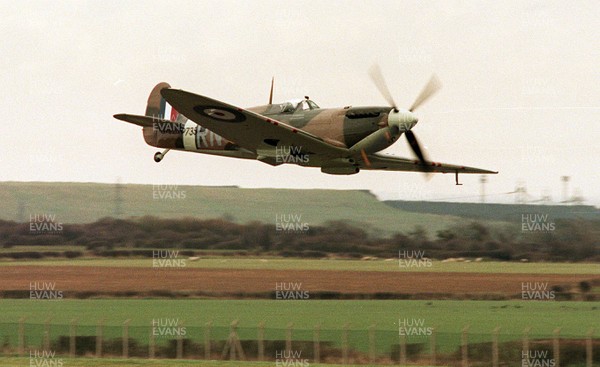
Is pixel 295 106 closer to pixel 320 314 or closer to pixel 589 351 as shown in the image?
pixel 589 351

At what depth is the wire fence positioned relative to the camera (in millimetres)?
39125

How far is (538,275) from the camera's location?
6253cm

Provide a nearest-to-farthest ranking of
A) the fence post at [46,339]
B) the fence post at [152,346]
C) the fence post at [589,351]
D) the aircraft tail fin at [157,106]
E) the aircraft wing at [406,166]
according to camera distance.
Result: the aircraft wing at [406,166] → the fence post at [589,351] → the aircraft tail fin at [157,106] → the fence post at [152,346] → the fence post at [46,339]

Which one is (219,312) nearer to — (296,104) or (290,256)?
(290,256)

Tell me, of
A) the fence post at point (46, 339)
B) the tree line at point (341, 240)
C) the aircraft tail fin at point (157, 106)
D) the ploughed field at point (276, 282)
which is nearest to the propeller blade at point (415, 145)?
the aircraft tail fin at point (157, 106)

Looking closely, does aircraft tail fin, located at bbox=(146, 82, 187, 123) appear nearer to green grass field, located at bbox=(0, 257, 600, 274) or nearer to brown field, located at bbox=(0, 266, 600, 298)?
green grass field, located at bbox=(0, 257, 600, 274)

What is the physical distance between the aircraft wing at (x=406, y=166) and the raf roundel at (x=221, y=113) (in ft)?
16.3

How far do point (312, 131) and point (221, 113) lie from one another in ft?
10.4

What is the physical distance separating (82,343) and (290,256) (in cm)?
1881

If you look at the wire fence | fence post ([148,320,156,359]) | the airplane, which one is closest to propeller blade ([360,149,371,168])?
the airplane

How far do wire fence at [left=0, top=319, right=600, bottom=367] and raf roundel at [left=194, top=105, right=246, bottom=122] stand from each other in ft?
32.1

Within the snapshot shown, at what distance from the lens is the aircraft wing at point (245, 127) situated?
3095cm

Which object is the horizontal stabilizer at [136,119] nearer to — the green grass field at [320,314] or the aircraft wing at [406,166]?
the aircraft wing at [406,166]

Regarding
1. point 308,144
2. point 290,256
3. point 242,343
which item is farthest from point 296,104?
point 290,256
